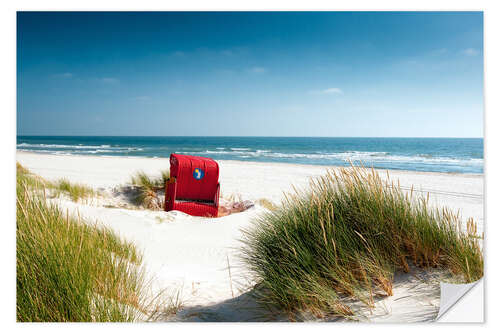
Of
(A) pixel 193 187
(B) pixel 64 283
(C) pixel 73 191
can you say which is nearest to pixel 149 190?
(C) pixel 73 191

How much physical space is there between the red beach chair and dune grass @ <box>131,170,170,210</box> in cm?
84

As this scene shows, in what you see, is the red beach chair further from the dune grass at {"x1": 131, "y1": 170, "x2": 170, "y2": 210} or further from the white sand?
the dune grass at {"x1": 131, "y1": 170, "x2": 170, "y2": 210}

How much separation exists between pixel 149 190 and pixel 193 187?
6.10ft

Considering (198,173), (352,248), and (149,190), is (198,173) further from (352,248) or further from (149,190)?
(352,248)

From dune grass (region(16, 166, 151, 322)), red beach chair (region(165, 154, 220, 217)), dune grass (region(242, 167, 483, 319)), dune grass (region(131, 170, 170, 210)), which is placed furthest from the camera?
dune grass (region(131, 170, 170, 210))

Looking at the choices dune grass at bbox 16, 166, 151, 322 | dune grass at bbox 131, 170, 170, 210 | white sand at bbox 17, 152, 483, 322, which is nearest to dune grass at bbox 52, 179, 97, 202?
white sand at bbox 17, 152, 483, 322

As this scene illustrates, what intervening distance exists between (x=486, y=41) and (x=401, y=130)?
1399 mm

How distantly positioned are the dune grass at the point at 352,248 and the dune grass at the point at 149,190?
4.91 meters

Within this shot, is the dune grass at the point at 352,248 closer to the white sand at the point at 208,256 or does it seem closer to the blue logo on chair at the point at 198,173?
the white sand at the point at 208,256

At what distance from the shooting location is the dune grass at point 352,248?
75.0 inches

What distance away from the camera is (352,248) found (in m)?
2.02

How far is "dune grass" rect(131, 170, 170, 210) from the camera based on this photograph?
6.94m
